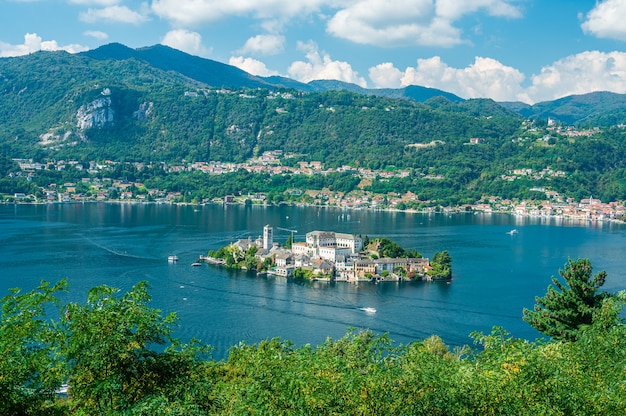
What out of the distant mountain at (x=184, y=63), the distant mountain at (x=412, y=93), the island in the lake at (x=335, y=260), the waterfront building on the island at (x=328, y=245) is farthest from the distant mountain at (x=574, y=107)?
the island in the lake at (x=335, y=260)

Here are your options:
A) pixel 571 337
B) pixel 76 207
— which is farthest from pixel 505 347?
pixel 76 207

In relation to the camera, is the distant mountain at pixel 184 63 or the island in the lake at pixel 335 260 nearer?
the island in the lake at pixel 335 260

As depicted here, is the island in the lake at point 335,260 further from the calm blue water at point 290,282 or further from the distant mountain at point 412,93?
the distant mountain at point 412,93

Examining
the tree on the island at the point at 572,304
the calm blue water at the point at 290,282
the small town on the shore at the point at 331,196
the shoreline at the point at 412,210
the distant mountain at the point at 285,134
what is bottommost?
the calm blue water at the point at 290,282

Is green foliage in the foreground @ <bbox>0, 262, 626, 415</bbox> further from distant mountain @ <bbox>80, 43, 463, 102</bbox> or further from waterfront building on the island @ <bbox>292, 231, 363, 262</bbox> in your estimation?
distant mountain @ <bbox>80, 43, 463, 102</bbox>

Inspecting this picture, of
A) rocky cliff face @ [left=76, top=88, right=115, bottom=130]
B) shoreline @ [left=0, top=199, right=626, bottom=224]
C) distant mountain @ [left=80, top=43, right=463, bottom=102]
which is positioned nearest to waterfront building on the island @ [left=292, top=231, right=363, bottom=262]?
shoreline @ [left=0, top=199, right=626, bottom=224]

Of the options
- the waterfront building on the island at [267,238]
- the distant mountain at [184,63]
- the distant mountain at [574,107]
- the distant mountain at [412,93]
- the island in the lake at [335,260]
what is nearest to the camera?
the island in the lake at [335,260]

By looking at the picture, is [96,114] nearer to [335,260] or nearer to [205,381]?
[335,260]
